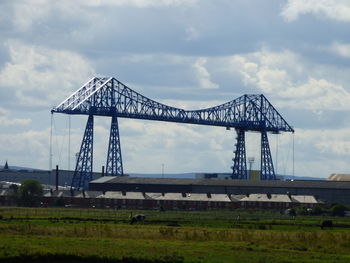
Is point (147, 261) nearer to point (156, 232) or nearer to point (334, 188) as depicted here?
point (156, 232)

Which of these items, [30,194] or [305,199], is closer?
[30,194]

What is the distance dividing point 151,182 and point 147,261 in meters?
130

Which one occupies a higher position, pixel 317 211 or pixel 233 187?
pixel 233 187

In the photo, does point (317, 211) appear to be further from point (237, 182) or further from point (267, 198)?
point (237, 182)

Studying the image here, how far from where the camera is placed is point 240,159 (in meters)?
197

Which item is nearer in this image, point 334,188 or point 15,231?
point 15,231

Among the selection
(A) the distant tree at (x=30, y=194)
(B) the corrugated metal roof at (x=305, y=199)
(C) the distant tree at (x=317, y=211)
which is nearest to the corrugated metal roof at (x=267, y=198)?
(B) the corrugated metal roof at (x=305, y=199)

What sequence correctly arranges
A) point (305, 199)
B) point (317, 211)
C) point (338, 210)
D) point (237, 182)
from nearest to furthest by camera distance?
point (338, 210) → point (317, 211) → point (305, 199) → point (237, 182)

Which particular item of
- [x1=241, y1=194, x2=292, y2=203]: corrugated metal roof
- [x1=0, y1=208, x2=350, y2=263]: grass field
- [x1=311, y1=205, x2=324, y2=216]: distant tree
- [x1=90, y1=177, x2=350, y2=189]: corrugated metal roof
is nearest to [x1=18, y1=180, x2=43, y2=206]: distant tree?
[x1=90, y1=177, x2=350, y2=189]: corrugated metal roof

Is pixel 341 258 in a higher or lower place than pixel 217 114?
lower

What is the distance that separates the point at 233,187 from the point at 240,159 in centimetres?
2867

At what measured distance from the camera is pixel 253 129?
652 ft

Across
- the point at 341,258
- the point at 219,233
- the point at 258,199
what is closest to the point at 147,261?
the point at 341,258

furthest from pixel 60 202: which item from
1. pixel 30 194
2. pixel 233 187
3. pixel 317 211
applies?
pixel 317 211
